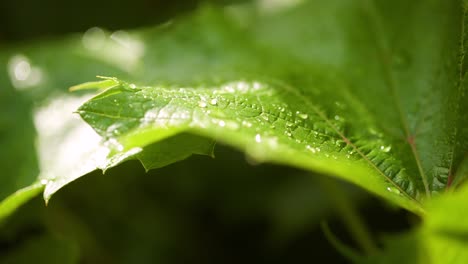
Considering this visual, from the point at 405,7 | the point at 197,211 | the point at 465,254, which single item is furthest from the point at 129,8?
the point at 465,254

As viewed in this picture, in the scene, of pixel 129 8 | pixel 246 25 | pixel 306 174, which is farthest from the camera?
pixel 129 8

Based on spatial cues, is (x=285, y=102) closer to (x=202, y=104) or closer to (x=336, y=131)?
(x=336, y=131)

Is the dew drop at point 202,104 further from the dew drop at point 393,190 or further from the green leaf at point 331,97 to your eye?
the dew drop at point 393,190

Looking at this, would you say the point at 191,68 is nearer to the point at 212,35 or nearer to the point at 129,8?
the point at 212,35

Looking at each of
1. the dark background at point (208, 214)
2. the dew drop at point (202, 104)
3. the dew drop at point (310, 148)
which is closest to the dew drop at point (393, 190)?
the dew drop at point (310, 148)

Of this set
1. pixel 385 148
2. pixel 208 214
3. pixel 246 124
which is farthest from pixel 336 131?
pixel 208 214

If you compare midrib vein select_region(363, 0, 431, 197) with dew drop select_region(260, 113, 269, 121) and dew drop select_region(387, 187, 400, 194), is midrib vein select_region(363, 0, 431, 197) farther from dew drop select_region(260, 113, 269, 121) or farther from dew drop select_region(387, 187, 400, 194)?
dew drop select_region(260, 113, 269, 121)

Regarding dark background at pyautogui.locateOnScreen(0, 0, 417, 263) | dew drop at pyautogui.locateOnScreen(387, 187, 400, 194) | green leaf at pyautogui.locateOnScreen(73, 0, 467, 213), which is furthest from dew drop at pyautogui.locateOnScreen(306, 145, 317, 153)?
dark background at pyautogui.locateOnScreen(0, 0, 417, 263)
